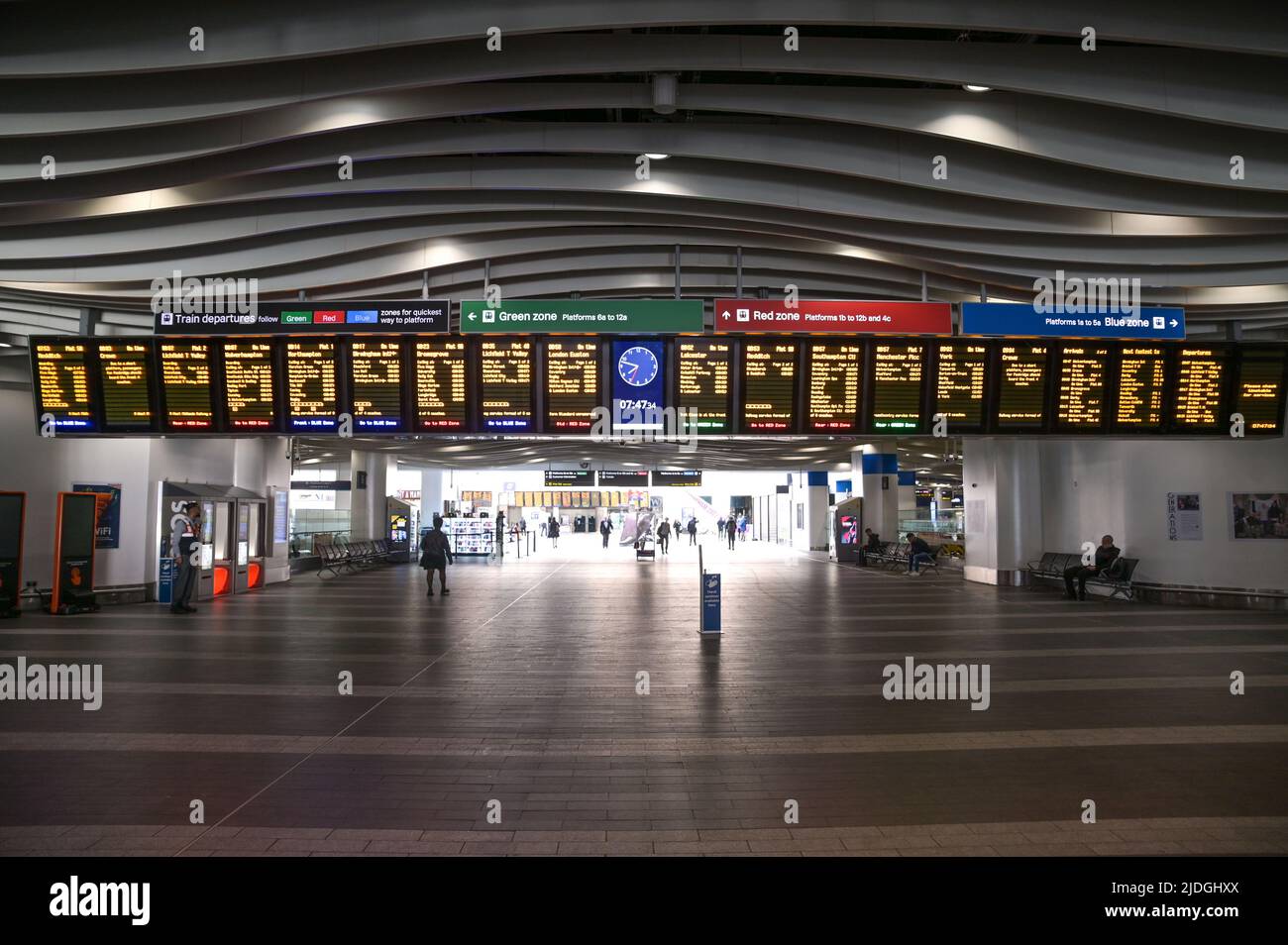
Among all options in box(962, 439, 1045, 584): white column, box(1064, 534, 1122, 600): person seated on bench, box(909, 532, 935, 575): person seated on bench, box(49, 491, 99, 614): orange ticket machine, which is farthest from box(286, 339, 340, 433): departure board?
box(909, 532, 935, 575): person seated on bench

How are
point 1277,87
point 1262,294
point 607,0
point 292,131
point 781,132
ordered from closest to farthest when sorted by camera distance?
point 607,0 → point 1277,87 → point 292,131 → point 781,132 → point 1262,294

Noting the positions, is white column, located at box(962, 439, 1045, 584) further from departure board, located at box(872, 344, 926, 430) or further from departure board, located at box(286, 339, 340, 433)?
departure board, located at box(286, 339, 340, 433)

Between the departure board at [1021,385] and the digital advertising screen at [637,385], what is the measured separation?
13.9ft

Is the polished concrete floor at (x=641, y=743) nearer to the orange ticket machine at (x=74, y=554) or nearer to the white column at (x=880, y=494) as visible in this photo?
the orange ticket machine at (x=74, y=554)

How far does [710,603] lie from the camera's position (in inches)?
456

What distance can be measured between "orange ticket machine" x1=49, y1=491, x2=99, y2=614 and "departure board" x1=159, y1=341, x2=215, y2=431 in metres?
7.07

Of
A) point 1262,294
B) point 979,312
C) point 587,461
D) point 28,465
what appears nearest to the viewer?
point 979,312

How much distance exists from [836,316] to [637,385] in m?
→ 2.51

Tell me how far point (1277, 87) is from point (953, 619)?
9335mm

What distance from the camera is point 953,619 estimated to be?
13.5m

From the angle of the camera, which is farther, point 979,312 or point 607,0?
point 979,312

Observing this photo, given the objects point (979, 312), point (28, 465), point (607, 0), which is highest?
point (607, 0)
